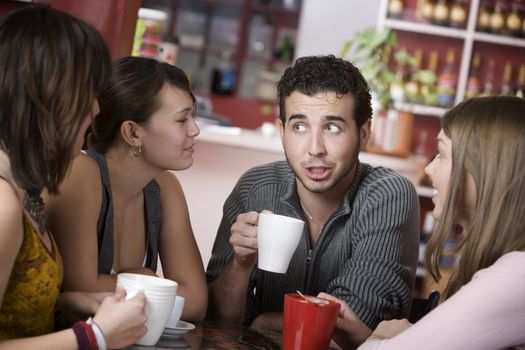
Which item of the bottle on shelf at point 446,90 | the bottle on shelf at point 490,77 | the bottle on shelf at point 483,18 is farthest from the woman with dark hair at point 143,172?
the bottle on shelf at point 490,77

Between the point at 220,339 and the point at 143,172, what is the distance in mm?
478

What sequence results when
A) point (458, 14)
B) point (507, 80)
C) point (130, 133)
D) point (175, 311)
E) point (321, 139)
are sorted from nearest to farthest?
point (175, 311) < point (130, 133) < point (321, 139) < point (458, 14) < point (507, 80)

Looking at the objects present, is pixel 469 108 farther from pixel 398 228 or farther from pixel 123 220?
pixel 123 220

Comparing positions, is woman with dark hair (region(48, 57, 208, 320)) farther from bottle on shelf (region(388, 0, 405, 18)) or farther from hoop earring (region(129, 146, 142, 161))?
bottle on shelf (region(388, 0, 405, 18))

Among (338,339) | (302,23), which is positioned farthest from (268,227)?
(302,23)

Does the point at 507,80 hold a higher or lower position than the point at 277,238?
higher

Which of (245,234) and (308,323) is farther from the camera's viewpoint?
(245,234)

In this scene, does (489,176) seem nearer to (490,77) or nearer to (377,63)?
(377,63)

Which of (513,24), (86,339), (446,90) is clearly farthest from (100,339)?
(513,24)

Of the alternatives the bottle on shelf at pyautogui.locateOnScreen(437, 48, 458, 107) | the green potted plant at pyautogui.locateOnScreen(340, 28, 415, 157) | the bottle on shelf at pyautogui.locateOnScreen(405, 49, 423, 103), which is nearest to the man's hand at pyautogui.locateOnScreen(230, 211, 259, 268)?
the green potted plant at pyautogui.locateOnScreen(340, 28, 415, 157)

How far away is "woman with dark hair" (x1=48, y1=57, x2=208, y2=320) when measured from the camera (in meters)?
1.78

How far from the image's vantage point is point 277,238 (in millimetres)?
1498

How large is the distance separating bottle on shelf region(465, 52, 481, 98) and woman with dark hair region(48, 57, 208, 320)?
4.20 m

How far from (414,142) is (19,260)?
193 inches
